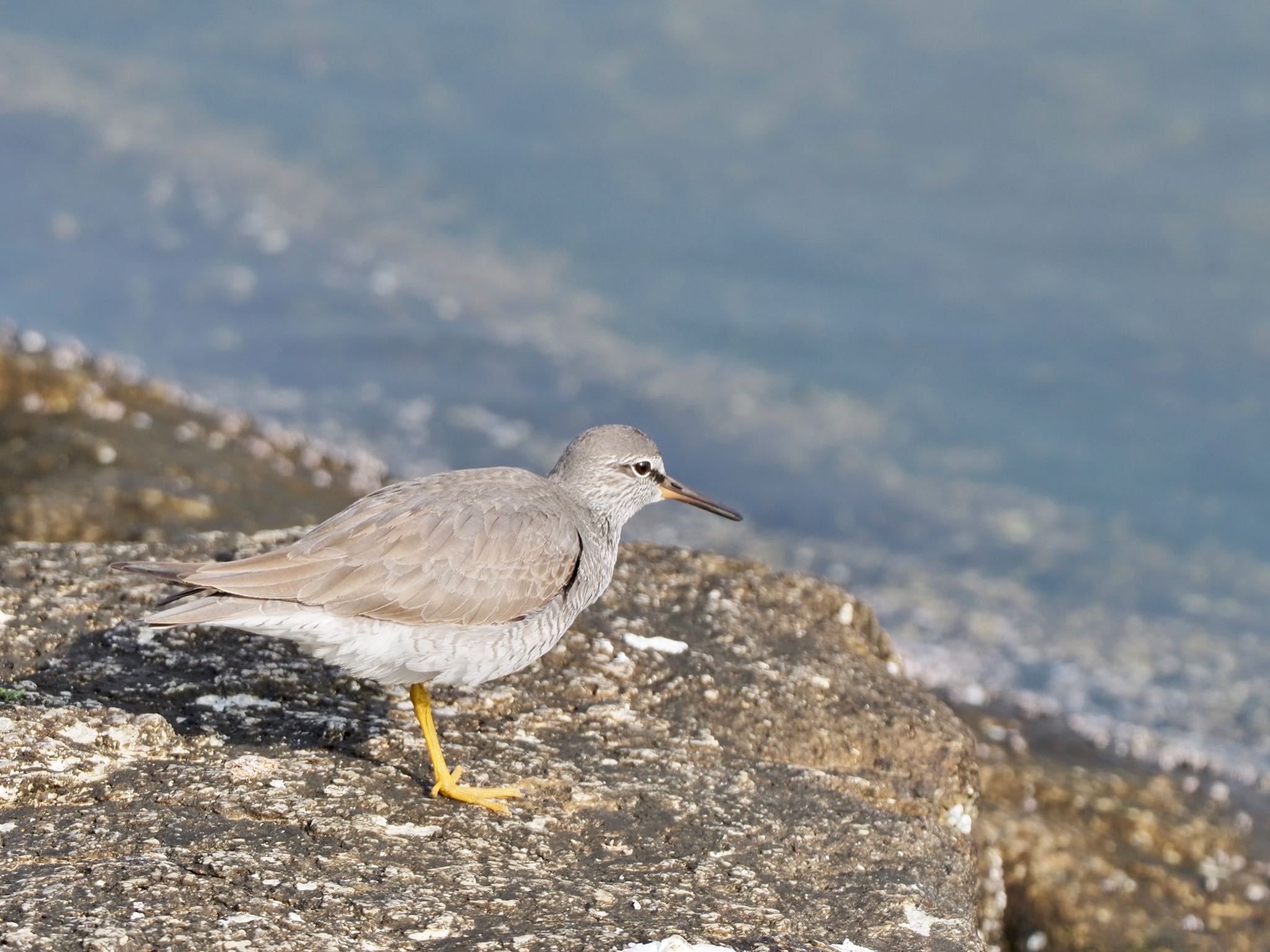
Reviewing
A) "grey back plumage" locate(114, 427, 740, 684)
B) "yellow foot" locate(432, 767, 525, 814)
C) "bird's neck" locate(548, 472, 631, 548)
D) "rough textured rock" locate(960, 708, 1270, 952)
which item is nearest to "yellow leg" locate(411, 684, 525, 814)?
"yellow foot" locate(432, 767, 525, 814)

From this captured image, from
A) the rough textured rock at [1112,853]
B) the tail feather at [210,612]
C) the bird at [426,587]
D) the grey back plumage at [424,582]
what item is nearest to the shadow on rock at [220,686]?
the bird at [426,587]

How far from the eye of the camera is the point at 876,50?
19.5m

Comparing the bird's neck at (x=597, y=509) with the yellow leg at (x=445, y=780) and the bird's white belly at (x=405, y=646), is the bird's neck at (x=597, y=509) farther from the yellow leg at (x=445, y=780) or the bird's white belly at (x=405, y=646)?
the yellow leg at (x=445, y=780)

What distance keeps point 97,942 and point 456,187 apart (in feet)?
49.6

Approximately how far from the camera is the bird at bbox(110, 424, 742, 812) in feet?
15.9

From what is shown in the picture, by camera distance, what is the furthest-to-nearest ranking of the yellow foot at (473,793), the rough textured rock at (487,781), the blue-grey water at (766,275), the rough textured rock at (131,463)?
the blue-grey water at (766,275), the rough textured rock at (131,463), the yellow foot at (473,793), the rough textured rock at (487,781)

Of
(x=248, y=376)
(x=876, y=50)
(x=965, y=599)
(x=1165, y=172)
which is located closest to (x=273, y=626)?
(x=965, y=599)

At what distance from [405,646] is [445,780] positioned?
50cm

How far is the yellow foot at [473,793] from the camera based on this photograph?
4828 millimetres

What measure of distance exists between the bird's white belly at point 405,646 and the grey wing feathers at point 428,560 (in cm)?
5

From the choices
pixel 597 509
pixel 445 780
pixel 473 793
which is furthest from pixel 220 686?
pixel 597 509

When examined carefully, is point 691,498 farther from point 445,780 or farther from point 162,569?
point 162,569

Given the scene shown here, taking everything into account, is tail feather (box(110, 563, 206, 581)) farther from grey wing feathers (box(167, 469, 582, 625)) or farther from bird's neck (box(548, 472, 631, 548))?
bird's neck (box(548, 472, 631, 548))

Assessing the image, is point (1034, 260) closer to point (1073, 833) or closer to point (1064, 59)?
point (1064, 59)
